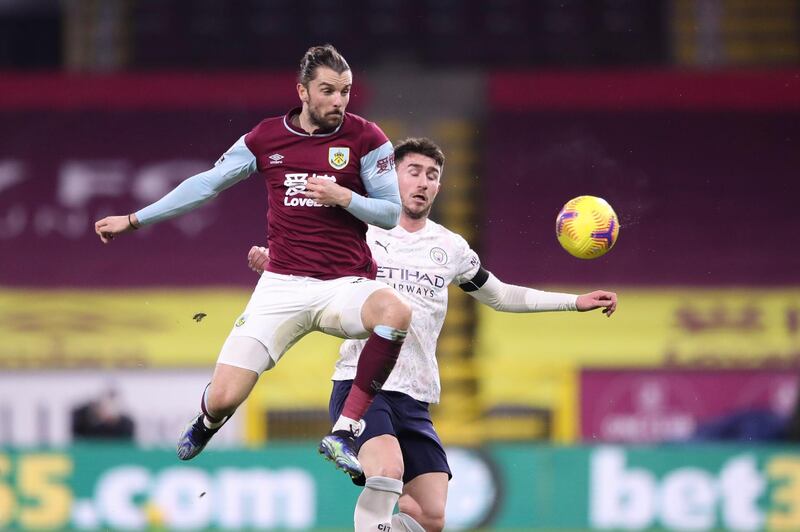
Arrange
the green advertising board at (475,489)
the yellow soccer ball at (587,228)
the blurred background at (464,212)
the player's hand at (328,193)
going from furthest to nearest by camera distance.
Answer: the blurred background at (464,212) < the green advertising board at (475,489) < the yellow soccer ball at (587,228) < the player's hand at (328,193)

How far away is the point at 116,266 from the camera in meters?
16.0

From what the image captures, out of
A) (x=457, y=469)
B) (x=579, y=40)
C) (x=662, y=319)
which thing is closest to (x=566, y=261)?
(x=662, y=319)

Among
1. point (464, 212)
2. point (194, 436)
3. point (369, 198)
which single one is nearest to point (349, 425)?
→ point (194, 436)

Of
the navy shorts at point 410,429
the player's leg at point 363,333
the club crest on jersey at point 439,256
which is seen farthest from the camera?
the club crest on jersey at point 439,256

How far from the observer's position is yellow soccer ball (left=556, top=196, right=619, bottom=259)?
7.11 meters

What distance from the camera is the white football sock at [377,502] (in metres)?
6.59

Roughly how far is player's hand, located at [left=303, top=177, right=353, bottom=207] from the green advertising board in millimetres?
6606

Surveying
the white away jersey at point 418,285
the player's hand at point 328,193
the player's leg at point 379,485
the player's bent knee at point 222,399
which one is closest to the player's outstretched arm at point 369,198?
the player's hand at point 328,193

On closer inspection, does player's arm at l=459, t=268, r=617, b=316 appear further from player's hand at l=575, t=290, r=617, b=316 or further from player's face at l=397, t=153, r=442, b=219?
player's face at l=397, t=153, r=442, b=219

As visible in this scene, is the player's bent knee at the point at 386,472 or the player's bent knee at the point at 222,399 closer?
the player's bent knee at the point at 222,399

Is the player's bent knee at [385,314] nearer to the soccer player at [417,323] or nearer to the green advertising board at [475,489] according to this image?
the soccer player at [417,323]

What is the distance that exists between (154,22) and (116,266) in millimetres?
3234

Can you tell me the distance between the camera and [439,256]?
7.25m

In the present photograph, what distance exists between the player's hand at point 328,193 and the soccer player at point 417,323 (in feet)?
2.53
